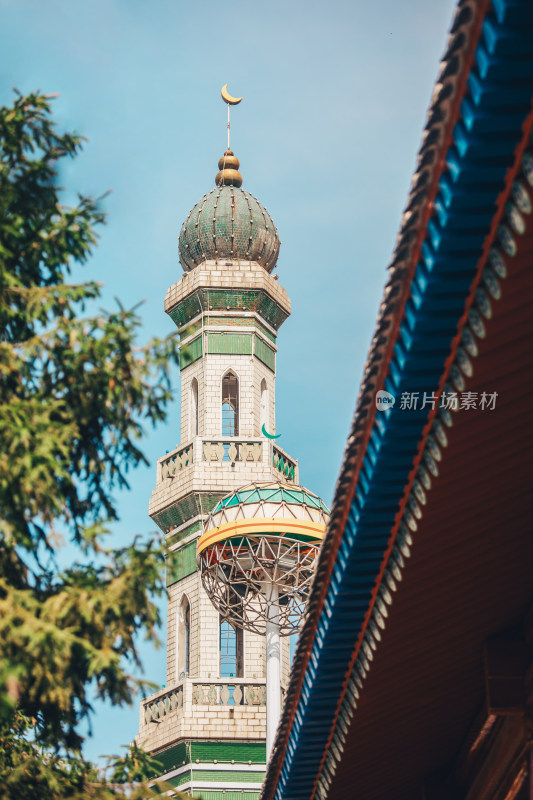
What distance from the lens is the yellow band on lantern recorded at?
114 feet

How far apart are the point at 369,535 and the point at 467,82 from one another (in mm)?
5658

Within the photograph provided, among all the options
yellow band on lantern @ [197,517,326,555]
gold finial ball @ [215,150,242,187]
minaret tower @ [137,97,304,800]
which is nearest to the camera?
yellow band on lantern @ [197,517,326,555]

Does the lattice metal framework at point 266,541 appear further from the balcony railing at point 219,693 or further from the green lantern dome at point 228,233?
the green lantern dome at point 228,233

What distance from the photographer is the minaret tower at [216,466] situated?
131ft

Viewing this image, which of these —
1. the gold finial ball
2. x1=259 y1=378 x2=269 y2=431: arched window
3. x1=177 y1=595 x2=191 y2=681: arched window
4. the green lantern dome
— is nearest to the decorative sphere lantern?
x1=177 y1=595 x2=191 y2=681: arched window

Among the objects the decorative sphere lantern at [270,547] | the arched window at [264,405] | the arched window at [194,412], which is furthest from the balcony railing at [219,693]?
the arched window at [264,405]

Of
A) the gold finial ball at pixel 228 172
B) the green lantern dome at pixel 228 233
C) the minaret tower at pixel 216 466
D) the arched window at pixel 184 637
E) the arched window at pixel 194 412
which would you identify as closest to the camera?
the minaret tower at pixel 216 466

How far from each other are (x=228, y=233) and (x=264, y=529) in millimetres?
16434

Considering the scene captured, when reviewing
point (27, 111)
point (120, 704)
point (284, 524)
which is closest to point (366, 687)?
point (120, 704)

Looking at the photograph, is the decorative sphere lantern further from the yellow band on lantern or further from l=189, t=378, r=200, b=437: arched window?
l=189, t=378, r=200, b=437: arched window

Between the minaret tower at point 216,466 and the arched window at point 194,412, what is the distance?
4 cm

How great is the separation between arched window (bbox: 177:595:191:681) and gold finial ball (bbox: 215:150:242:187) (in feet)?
53.5

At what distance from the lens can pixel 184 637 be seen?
4303cm

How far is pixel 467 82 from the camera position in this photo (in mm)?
8797
